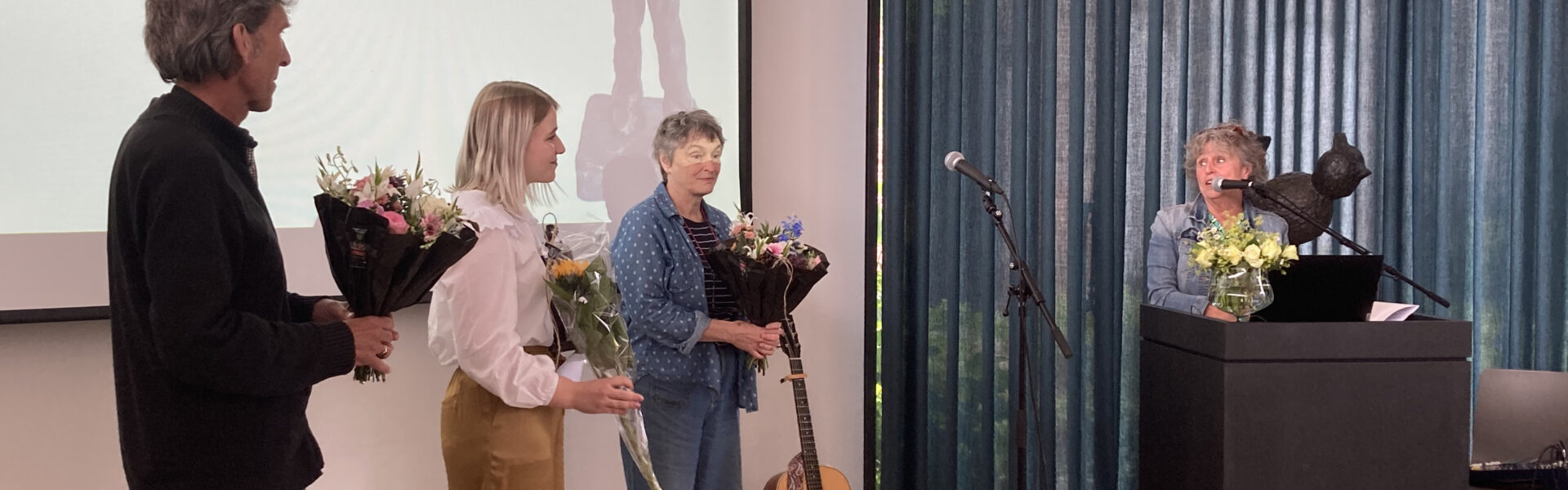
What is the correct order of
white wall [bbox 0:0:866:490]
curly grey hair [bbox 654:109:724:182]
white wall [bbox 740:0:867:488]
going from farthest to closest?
1. white wall [bbox 740:0:867:488]
2. white wall [bbox 0:0:866:490]
3. curly grey hair [bbox 654:109:724:182]

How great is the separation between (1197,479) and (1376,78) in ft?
5.89

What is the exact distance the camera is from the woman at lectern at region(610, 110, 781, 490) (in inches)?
112

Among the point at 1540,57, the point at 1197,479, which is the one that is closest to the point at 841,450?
the point at 1197,479

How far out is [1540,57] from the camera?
140 inches

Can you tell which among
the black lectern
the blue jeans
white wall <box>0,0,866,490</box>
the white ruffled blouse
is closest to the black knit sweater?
the white ruffled blouse

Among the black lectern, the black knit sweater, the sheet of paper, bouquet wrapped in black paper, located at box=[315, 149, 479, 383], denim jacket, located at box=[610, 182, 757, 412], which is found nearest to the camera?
the black knit sweater

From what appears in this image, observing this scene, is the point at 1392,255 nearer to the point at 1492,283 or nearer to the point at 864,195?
the point at 1492,283

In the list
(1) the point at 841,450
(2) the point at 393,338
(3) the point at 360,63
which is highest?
(3) the point at 360,63

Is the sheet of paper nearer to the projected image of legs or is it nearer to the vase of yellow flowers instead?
the vase of yellow flowers

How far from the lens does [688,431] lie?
115 inches

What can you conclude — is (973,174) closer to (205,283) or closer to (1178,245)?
(1178,245)

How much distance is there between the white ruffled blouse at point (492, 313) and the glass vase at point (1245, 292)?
5.33ft

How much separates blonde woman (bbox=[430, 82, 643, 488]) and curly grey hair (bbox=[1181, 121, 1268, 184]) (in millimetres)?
2105

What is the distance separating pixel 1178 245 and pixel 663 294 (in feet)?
5.38
